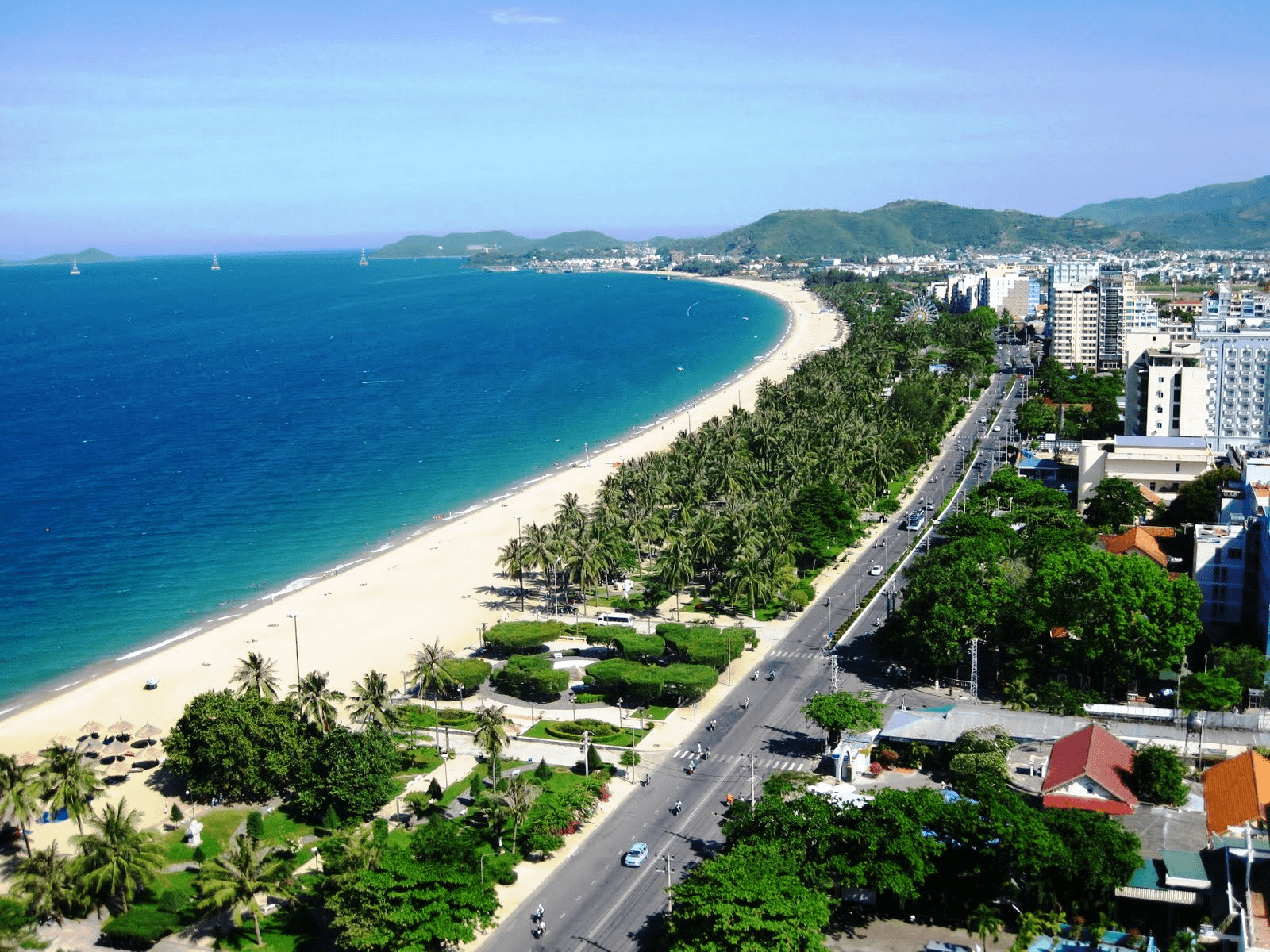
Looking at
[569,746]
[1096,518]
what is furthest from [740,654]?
[1096,518]

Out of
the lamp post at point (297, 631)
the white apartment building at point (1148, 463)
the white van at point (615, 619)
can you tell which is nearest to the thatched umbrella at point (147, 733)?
the lamp post at point (297, 631)

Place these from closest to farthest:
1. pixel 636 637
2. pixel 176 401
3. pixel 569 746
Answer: pixel 569 746 < pixel 636 637 < pixel 176 401

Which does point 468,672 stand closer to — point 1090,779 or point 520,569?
point 520,569

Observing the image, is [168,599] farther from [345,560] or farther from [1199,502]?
[1199,502]

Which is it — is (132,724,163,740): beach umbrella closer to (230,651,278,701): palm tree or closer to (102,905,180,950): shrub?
(230,651,278,701): palm tree

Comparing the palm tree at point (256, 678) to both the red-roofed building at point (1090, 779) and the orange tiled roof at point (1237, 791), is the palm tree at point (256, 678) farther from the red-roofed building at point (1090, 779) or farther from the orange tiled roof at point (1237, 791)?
the orange tiled roof at point (1237, 791)

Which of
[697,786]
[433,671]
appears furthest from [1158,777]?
[433,671]

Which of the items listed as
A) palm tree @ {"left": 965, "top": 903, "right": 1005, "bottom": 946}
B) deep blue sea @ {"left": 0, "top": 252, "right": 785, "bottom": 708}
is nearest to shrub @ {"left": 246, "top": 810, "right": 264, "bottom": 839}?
deep blue sea @ {"left": 0, "top": 252, "right": 785, "bottom": 708}
